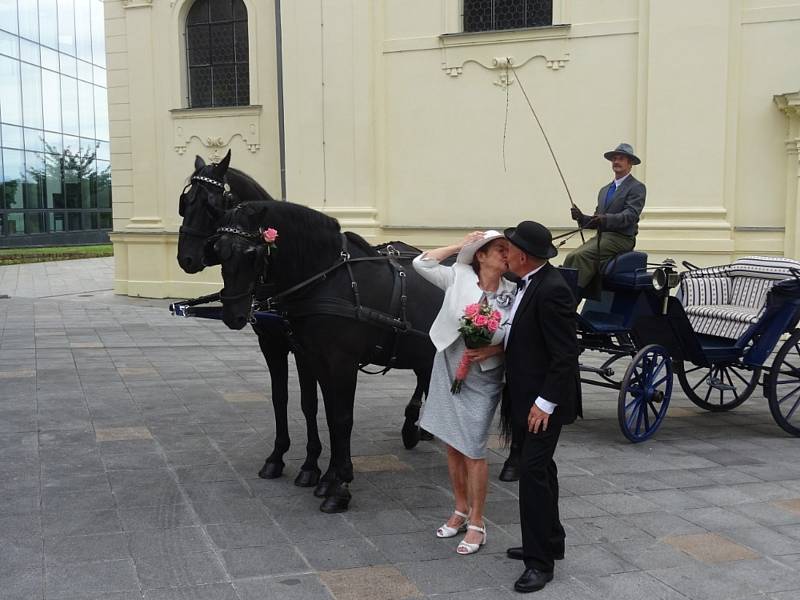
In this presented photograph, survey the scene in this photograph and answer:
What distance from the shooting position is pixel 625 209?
6977 mm

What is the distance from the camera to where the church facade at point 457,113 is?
1259cm

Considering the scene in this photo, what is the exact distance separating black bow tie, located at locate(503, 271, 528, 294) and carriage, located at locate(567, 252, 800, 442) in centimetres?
231

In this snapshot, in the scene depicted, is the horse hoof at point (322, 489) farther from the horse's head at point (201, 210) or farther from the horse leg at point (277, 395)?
the horse's head at point (201, 210)

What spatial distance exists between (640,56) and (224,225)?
992 cm

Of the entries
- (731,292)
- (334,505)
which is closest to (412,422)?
(334,505)

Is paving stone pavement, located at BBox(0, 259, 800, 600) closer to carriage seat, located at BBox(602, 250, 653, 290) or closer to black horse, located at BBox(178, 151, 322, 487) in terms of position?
black horse, located at BBox(178, 151, 322, 487)

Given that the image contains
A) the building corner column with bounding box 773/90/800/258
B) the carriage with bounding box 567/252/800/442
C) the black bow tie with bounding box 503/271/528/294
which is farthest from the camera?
the building corner column with bounding box 773/90/800/258

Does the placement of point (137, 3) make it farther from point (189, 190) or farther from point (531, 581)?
point (531, 581)

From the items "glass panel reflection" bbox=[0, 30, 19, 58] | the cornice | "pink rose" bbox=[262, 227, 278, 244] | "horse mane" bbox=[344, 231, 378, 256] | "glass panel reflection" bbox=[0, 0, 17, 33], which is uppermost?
"glass panel reflection" bbox=[0, 0, 17, 33]

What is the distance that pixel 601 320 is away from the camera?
7.19 m

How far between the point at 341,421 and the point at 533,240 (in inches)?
74.3

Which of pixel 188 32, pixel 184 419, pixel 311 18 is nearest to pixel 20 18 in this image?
pixel 188 32

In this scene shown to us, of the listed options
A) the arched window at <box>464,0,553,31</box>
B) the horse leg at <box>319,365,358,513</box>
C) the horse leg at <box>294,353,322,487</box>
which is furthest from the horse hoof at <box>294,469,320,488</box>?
the arched window at <box>464,0,553,31</box>

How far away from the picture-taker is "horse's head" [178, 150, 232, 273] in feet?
18.1
